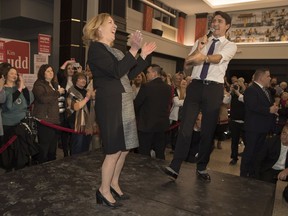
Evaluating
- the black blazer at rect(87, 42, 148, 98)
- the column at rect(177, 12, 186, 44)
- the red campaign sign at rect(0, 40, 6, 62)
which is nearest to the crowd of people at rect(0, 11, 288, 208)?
the black blazer at rect(87, 42, 148, 98)

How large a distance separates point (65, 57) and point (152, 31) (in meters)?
4.77

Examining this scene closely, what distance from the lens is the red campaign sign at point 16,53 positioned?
15.8 ft

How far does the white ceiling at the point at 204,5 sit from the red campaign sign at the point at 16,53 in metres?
6.58

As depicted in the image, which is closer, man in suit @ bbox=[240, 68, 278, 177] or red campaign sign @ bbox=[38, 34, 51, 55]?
man in suit @ bbox=[240, 68, 278, 177]

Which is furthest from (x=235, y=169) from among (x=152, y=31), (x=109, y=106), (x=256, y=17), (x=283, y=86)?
(x=256, y=17)

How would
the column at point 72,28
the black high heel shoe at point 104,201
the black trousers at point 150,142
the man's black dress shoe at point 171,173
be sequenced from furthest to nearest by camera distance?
the column at point 72,28, the black trousers at point 150,142, the man's black dress shoe at point 171,173, the black high heel shoe at point 104,201

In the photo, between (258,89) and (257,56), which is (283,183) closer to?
(258,89)

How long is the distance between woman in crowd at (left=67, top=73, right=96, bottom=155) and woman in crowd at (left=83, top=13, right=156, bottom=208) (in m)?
1.94

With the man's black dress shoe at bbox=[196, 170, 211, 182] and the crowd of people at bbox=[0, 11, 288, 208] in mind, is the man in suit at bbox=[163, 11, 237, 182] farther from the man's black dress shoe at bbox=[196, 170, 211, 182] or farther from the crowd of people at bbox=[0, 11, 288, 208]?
the man's black dress shoe at bbox=[196, 170, 211, 182]

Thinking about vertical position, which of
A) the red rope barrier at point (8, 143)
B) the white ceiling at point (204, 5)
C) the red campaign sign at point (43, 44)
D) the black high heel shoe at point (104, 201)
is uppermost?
the white ceiling at point (204, 5)

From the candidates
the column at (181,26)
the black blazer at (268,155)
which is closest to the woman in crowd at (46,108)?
the black blazer at (268,155)

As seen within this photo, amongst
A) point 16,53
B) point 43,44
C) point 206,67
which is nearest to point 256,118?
point 206,67

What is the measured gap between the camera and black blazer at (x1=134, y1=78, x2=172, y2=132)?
12.1 ft

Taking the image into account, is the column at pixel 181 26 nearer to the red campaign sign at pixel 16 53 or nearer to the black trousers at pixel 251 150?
the red campaign sign at pixel 16 53
